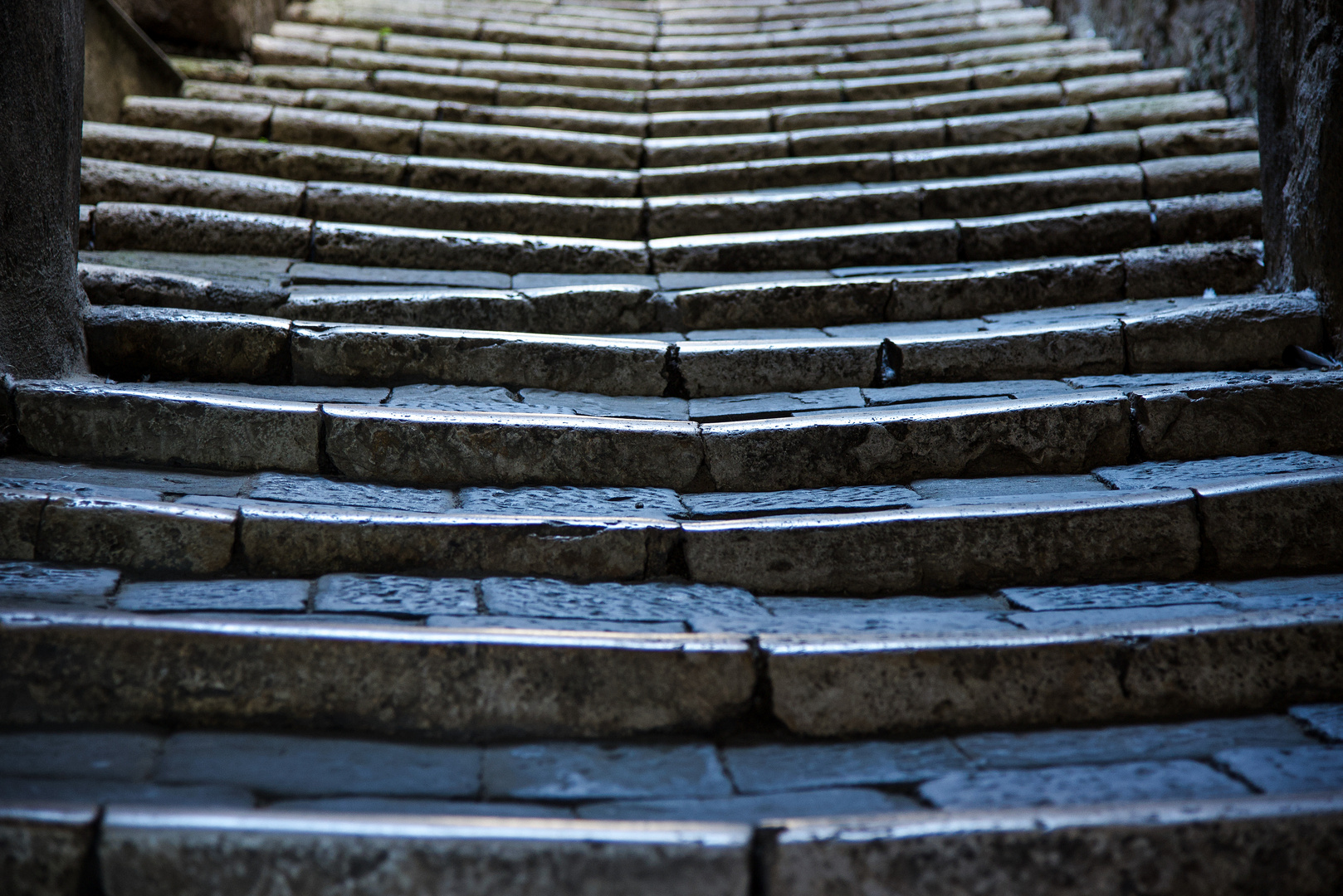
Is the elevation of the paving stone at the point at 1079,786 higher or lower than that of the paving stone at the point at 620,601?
lower

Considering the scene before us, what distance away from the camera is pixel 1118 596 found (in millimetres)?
2381

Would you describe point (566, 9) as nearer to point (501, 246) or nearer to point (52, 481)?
point (501, 246)

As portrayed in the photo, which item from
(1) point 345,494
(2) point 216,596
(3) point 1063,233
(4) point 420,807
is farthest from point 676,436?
(3) point 1063,233

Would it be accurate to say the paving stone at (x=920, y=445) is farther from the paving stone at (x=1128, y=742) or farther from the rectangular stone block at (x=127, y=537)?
the rectangular stone block at (x=127, y=537)

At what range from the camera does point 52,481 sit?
8.01 feet

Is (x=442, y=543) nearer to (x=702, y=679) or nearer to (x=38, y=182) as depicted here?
(x=702, y=679)

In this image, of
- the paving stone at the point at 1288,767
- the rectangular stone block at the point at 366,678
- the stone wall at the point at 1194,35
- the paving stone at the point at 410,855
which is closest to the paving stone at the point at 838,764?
the rectangular stone block at the point at 366,678

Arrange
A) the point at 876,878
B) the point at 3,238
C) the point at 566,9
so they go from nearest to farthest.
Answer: the point at 876,878 → the point at 3,238 → the point at 566,9

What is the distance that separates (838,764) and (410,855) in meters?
0.86

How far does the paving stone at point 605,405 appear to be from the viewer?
312cm

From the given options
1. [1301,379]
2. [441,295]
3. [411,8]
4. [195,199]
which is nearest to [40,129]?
[441,295]

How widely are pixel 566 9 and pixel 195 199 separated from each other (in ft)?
14.4

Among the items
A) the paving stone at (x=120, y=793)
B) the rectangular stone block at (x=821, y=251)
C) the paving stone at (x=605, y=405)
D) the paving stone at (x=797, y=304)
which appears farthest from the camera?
Result: the rectangular stone block at (x=821, y=251)

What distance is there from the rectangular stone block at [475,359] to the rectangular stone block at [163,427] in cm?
49
